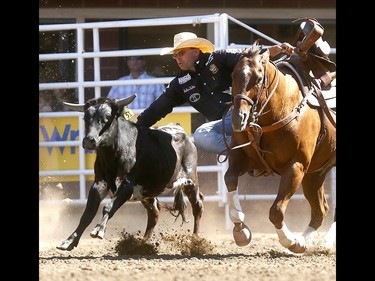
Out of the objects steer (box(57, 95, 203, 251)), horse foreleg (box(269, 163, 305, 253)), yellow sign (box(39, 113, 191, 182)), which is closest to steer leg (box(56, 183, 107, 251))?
steer (box(57, 95, 203, 251))

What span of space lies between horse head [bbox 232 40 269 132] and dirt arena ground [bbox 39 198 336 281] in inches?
40.1

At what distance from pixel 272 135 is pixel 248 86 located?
51cm

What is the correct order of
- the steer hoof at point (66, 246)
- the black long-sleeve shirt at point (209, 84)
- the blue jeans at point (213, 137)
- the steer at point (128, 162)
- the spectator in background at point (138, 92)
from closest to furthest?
the steer hoof at point (66, 246) → the steer at point (128, 162) → the blue jeans at point (213, 137) → the black long-sleeve shirt at point (209, 84) → the spectator in background at point (138, 92)

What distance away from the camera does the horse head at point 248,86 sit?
6.97 m

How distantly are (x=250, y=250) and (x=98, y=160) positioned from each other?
1.54 meters

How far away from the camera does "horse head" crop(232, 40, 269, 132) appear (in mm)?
6969

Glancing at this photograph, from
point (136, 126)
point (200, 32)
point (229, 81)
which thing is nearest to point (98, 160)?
point (136, 126)

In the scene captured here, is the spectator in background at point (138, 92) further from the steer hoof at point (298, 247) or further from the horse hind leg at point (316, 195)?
the steer hoof at point (298, 247)

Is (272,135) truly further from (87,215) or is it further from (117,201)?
(87,215)

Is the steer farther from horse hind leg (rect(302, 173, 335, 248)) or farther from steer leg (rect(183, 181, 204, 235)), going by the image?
horse hind leg (rect(302, 173, 335, 248))

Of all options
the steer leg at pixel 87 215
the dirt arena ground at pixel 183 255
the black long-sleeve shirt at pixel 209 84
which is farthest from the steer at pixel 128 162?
the black long-sleeve shirt at pixel 209 84

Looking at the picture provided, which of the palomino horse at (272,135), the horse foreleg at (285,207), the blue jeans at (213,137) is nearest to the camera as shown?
the palomino horse at (272,135)

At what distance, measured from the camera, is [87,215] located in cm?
791

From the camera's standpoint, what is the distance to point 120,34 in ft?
41.2
